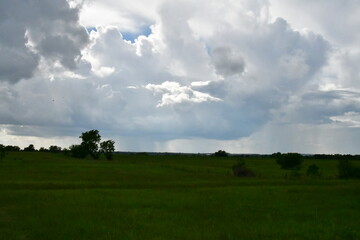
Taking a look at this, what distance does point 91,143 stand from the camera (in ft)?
497

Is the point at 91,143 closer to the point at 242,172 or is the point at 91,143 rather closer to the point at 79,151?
the point at 79,151

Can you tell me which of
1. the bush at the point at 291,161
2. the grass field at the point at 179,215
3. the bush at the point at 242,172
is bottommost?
the grass field at the point at 179,215

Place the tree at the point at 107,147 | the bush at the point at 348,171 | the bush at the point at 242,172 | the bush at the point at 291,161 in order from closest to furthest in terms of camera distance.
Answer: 1. the bush at the point at 348,171
2. the bush at the point at 242,172
3. the bush at the point at 291,161
4. the tree at the point at 107,147

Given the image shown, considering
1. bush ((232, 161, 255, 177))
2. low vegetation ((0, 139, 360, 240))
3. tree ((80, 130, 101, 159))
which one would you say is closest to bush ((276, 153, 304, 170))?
bush ((232, 161, 255, 177))

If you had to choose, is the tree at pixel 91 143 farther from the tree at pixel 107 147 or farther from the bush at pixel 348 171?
the bush at pixel 348 171

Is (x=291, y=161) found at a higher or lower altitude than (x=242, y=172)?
higher

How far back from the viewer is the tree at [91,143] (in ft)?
498

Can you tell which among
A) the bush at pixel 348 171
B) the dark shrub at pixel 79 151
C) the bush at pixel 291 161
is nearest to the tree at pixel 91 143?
the dark shrub at pixel 79 151

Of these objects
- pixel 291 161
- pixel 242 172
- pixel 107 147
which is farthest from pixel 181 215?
pixel 107 147

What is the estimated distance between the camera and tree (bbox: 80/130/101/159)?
15188 centimetres

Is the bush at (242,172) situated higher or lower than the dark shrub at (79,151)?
lower

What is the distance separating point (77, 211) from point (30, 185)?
63.5 feet

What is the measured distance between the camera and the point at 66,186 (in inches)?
1652

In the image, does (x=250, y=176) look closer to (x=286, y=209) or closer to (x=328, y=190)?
(x=328, y=190)
